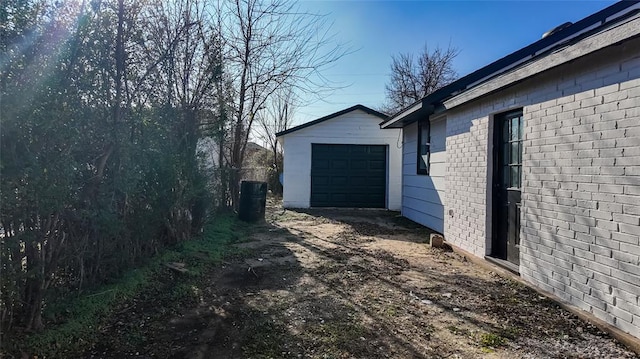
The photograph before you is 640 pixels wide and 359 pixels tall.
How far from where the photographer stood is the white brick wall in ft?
9.09

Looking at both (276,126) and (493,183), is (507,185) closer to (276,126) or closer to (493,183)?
(493,183)

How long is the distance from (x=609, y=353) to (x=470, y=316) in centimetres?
102

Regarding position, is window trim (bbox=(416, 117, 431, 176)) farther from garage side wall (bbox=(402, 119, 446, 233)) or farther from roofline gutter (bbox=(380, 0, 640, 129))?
roofline gutter (bbox=(380, 0, 640, 129))

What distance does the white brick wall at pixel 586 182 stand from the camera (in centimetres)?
277

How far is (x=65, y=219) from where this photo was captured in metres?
2.87

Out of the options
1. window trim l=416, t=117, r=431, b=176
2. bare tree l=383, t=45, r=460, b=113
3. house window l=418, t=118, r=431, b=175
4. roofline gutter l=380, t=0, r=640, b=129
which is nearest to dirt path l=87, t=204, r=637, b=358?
roofline gutter l=380, t=0, r=640, b=129

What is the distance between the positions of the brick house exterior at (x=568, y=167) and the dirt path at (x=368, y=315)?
38 centimetres

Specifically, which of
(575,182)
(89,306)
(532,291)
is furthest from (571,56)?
(89,306)

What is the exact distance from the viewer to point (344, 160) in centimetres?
1183

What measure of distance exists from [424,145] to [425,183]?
921 mm

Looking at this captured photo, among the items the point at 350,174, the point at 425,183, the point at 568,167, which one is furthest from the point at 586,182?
the point at 350,174

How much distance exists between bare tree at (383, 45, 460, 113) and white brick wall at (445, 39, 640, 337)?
1783 centimetres

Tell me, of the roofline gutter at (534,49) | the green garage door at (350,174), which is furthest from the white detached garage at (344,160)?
the roofline gutter at (534,49)

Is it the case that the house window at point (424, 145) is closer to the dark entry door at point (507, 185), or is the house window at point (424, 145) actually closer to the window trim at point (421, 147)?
the window trim at point (421, 147)
